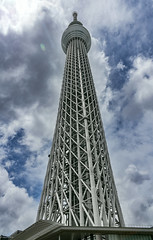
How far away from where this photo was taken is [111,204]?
24234 millimetres

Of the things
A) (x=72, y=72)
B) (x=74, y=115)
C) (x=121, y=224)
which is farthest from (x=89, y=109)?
(x=121, y=224)

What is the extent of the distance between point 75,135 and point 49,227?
58.8ft

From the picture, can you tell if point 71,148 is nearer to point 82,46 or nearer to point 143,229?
point 143,229

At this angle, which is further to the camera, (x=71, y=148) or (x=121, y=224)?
(x=71, y=148)

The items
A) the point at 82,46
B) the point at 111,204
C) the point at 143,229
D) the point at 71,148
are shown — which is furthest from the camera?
the point at 82,46

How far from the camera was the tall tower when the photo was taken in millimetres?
22094

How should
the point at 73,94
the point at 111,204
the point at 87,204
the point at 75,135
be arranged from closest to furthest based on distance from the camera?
the point at 87,204, the point at 111,204, the point at 75,135, the point at 73,94

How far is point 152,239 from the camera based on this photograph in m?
13.2

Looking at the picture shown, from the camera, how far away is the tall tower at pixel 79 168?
22.1 meters

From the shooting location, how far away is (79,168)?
24750 millimetres

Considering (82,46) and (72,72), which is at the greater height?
(82,46)

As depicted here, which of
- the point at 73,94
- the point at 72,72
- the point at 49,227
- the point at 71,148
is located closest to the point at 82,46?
the point at 72,72

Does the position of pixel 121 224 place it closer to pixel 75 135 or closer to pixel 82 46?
pixel 75 135

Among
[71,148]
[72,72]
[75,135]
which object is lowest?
[71,148]
